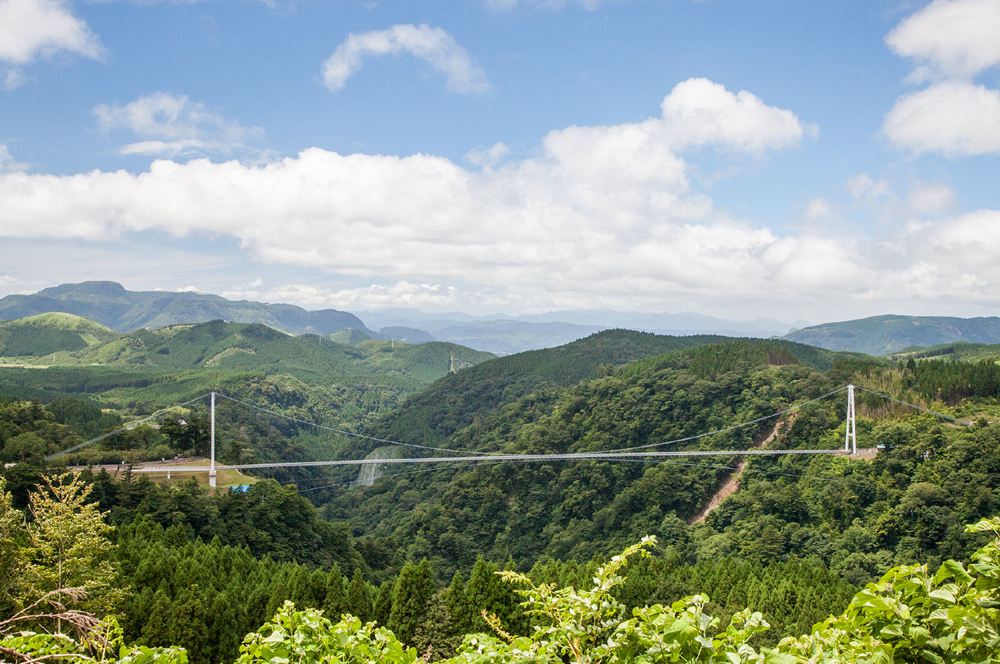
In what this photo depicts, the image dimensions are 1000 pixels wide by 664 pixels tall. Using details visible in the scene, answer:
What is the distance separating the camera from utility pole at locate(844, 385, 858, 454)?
29.1 m

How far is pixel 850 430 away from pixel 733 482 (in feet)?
22.3

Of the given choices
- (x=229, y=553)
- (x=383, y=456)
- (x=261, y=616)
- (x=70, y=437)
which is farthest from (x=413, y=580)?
(x=383, y=456)

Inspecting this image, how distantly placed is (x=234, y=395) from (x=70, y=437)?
4795 centimetres

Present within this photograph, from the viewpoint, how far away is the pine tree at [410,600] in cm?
1806

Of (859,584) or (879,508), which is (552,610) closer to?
(859,584)

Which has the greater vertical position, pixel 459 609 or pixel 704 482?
pixel 704 482

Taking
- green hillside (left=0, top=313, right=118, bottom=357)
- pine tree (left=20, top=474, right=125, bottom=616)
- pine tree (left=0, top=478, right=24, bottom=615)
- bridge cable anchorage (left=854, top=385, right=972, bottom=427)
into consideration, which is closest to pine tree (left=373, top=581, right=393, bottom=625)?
pine tree (left=20, top=474, right=125, bottom=616)

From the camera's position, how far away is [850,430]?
3086 cm

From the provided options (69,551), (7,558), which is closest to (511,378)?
(69,551)

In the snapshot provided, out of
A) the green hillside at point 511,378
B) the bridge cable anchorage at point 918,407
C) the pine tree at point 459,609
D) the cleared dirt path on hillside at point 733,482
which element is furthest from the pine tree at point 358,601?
the green hillside at point 511,378

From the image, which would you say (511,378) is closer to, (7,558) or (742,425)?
(742,425)

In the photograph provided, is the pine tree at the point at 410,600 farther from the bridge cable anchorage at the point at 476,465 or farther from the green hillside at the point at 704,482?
the green hillside at the point at 704,482

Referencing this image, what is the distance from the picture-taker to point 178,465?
32.8 metres

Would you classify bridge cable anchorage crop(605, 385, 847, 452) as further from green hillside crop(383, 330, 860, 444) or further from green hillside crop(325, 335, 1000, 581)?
green hillside crop(383, 330, 860, 444)
